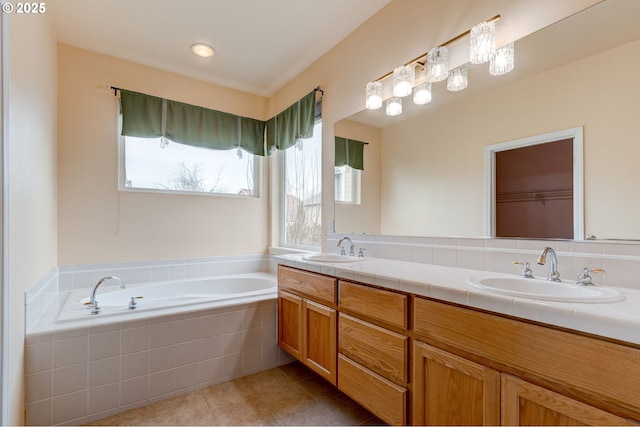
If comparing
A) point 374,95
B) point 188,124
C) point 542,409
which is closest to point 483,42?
point 374,95

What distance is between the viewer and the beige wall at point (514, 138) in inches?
46.4

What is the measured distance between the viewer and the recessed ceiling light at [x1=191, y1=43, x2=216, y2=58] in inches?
98.3

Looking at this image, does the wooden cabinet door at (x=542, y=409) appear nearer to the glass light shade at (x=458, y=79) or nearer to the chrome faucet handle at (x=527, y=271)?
the chrome faucet handle at (x=527, y=271)

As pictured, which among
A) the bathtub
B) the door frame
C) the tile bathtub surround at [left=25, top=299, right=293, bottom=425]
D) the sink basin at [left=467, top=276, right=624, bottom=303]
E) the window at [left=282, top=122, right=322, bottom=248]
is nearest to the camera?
the sink basin at [left=467, top=276, right=624, bottom=303]

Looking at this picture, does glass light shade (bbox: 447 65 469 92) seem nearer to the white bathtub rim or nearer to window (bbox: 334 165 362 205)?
window (bbox: 334 165 362 205)

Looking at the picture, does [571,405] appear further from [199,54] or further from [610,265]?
[199,54]

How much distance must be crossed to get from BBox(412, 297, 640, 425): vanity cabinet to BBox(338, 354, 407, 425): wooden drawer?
0.28 feet

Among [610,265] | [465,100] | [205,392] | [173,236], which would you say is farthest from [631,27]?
[173,236]

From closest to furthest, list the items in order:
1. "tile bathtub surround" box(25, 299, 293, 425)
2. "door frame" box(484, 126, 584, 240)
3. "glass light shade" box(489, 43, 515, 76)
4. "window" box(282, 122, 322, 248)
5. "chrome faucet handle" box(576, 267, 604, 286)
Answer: "chrome faucet handle" box(576, 267, 604, 286), "door frame" box(484, 126, 584, 240), "glass light shade" box(489, 43, 515, 76), "tile bathtub surround" box(25, 299, 293, 425), "window" box(282, 122, 322, 248)

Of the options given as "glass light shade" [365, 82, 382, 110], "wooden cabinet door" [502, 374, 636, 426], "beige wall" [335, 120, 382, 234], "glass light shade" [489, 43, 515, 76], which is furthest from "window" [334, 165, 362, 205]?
"wooden cabinet door" [502, 374, 636, 426]

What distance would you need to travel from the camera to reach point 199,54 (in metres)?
2.63

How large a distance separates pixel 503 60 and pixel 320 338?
1.79 meters

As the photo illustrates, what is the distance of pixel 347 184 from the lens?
2.40 m

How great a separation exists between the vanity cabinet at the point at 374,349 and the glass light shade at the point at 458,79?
1204 mm
